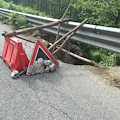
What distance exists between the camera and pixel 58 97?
2500 mm

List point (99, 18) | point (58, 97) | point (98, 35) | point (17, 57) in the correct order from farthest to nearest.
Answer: point (99, 18) → point (98, 35) → point (17, 57) → point (58, 97)

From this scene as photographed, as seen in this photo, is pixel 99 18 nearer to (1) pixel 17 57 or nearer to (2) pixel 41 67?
(2) pixel 41 67

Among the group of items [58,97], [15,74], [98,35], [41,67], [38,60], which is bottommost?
[58,97]

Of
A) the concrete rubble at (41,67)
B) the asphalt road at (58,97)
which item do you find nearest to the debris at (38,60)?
the concrete rubble at (41,67)

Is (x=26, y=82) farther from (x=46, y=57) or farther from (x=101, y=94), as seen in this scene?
(x=101, y=94)

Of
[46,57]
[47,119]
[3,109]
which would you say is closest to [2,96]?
[3,109]

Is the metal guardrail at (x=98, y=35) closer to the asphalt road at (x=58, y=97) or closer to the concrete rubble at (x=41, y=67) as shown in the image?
the asphalt road at (x=58, y=97)

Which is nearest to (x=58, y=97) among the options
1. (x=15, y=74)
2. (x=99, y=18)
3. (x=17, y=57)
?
(x=15, y=74)

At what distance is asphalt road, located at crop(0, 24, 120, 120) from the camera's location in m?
2.13

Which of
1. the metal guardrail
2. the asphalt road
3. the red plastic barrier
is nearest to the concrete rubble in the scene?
the asphalt road

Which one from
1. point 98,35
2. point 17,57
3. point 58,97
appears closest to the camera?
point 58,97

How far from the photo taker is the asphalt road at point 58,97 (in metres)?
2.13

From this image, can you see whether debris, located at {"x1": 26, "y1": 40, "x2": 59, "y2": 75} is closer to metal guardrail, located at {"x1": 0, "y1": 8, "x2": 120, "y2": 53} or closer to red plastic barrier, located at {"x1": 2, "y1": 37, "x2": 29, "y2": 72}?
red plastic barrier, located at {"x1": 2, "y1": 37, "x2": 29, "y2": 72}

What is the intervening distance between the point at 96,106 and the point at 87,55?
3505mm
